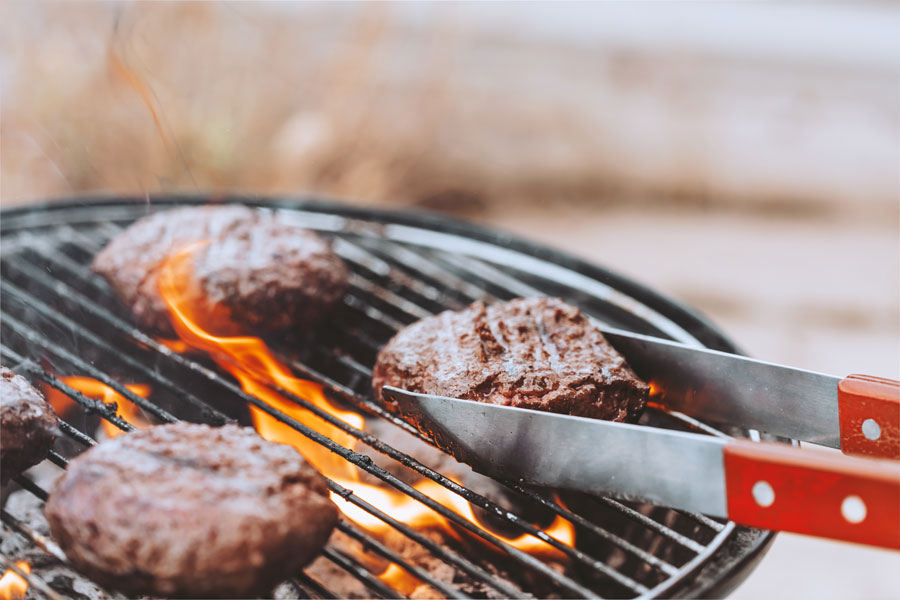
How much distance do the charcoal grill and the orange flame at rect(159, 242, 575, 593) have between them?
0.05 meters

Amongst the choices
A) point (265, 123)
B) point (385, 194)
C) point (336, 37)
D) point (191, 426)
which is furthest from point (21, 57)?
point (191, 426)

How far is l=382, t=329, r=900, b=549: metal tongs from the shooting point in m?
1.32

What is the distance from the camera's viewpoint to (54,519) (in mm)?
1365

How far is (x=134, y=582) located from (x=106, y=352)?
0.99m

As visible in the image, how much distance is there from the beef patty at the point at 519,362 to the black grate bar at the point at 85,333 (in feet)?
1.32

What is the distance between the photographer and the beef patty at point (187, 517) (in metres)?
1.27

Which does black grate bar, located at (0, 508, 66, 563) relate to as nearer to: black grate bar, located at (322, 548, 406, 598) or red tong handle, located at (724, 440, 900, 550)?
black grate bar, located at (322, 548, 406, 598)

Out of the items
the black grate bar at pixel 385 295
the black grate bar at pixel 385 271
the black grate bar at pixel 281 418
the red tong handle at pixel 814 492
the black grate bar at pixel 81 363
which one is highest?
the black grate bar at pixel 385 271

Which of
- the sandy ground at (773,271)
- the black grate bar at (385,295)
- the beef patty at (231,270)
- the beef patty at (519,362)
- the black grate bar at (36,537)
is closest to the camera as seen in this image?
the black grate bar at (36,537)

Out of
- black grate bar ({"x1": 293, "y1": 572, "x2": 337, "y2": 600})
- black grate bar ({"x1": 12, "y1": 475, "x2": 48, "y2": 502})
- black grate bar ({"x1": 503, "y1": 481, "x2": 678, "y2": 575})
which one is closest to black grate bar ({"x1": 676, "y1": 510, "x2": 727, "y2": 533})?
black grate bar ({"x1": 503, "y1": 481, "x2": 678, "y2": 575})

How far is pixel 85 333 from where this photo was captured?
2.08 m

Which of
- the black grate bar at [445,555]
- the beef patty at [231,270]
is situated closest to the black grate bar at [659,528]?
the black grate bar at [445,555]

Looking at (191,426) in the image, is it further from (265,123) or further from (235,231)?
(265,123)

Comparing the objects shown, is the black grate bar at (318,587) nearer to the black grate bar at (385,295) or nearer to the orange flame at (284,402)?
the orange flame at (284,402)
